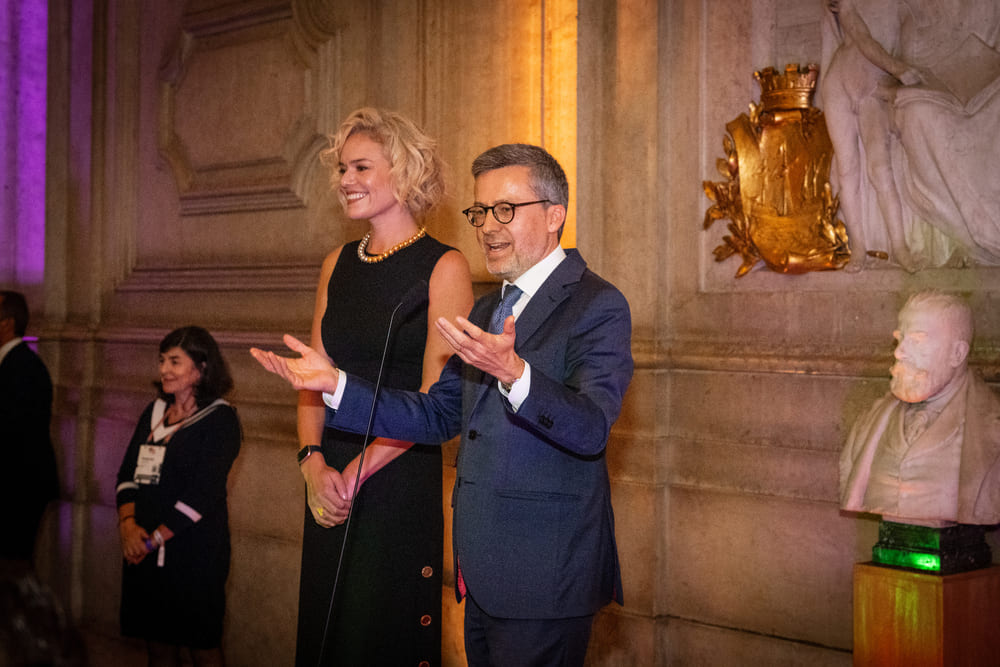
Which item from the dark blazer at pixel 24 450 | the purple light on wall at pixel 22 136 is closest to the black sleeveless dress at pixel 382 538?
the dark blazer at pixel 24 450

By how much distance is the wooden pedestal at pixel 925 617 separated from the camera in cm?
289

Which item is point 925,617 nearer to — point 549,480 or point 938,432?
point 938,432

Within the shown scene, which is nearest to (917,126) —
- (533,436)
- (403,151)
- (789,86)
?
(789,86)

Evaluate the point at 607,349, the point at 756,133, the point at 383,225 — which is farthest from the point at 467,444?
the point at 756,133

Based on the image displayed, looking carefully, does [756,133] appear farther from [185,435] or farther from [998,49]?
[185,435]

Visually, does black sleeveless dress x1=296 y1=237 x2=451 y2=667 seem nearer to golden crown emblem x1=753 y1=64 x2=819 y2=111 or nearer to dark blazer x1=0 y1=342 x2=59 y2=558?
golden crown emblem x1=753 y1=64 x2=819 y2=111

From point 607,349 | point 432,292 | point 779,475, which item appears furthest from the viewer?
point 779,475

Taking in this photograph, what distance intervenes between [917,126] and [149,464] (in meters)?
3.09

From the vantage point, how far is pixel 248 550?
545 cm

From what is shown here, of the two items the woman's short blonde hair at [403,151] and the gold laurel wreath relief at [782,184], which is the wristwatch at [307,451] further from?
the gold laurel wreath relief at [782,184]

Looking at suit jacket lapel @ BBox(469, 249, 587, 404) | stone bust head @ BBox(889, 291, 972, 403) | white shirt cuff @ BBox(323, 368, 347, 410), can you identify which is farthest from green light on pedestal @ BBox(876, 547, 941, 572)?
white shirt cuff @ BBox(323, 368, 347, 410)

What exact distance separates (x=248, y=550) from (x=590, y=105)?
2885mm

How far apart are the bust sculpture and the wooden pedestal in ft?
0.59

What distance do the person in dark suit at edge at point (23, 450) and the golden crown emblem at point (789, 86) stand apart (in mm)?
3596
